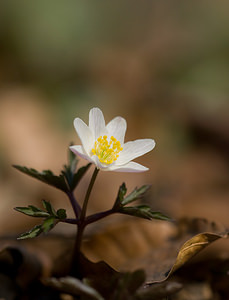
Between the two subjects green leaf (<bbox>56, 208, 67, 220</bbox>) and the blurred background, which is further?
the blurred background

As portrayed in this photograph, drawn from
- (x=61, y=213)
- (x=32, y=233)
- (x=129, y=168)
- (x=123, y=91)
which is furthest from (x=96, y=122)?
(x=123, y=91)

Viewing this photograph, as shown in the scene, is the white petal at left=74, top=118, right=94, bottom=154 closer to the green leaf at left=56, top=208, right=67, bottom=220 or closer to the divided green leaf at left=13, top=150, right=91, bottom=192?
the divided green leaf at left=13, top=150, right=91, bottom=192

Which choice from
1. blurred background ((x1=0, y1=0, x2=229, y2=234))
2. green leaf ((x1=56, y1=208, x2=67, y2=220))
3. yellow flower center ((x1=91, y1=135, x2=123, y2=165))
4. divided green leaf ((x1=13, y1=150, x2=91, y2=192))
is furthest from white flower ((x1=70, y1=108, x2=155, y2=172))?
blurred background ((x1=0, y1=0, x2=229, y2=234))

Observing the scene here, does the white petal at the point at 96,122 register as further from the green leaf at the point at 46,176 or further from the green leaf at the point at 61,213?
the green leaf at the point at 61,213

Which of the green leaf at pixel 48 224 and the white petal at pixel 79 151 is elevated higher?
the white petal at pixel 79 151

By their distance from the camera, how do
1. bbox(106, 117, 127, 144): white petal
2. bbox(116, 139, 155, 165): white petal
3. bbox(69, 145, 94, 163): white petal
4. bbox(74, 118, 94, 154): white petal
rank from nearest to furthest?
bbox(69, 145, 94, 163): white petal → bbox(74, 118, 94, 154): white petal → bbox(116, 139, 155, 165): white petal → bbox(106, 117, 127, 144): white petal

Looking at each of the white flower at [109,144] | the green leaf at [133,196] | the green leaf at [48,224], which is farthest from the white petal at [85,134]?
the green leaf at [48,224]

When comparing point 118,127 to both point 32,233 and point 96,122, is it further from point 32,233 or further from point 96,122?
point 32,233

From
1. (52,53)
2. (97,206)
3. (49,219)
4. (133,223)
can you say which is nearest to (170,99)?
(52,53)
